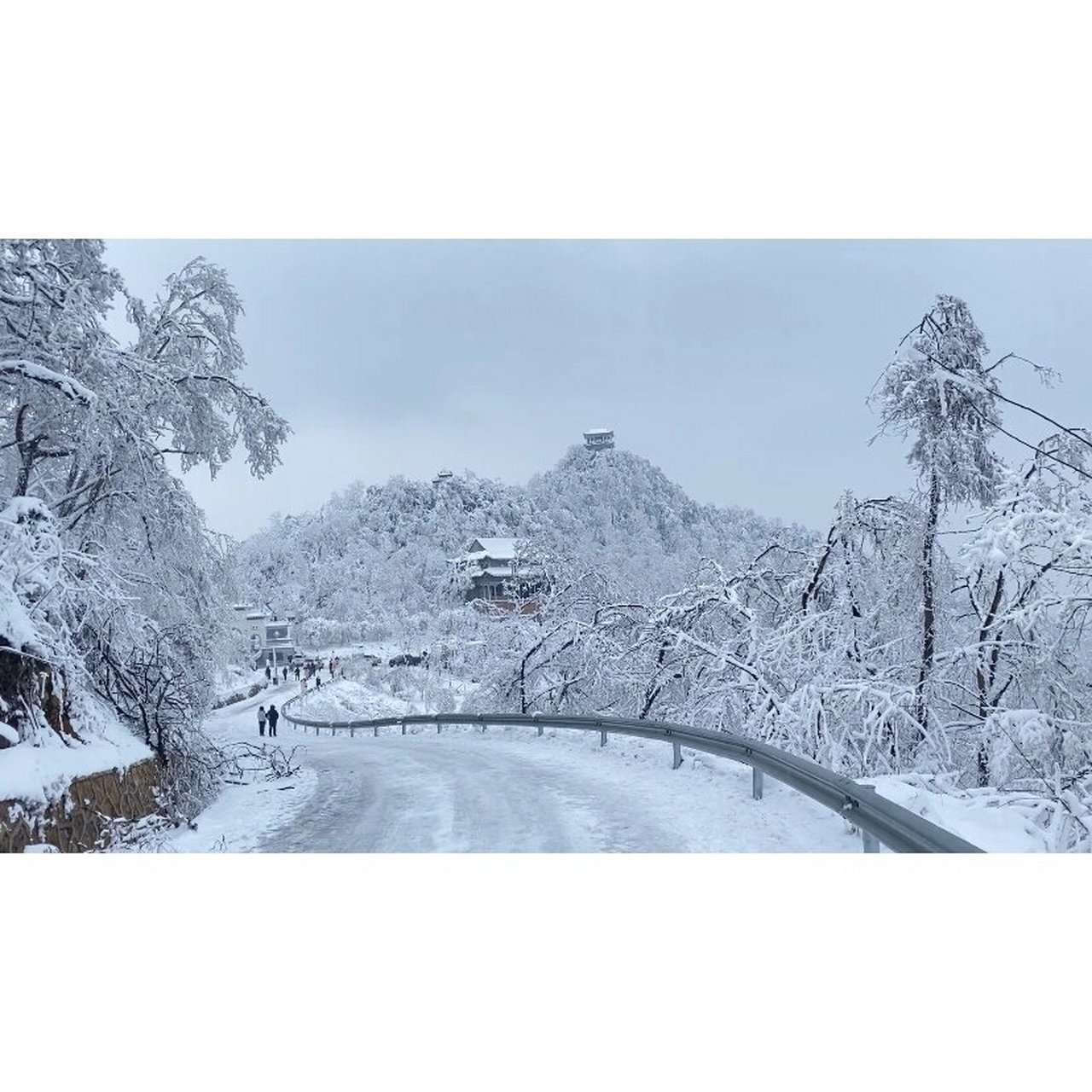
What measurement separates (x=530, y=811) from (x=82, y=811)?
3.44m

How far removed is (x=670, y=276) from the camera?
26.6 feet

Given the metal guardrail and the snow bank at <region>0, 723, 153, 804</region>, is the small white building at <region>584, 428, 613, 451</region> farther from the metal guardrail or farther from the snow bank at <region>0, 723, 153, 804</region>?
the snow bank at <region>0, 723, 153, 804</region>

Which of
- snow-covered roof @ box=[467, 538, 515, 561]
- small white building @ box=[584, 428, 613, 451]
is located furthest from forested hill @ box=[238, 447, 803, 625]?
snow-covered roof @ box=[467, 538, 515, 561]

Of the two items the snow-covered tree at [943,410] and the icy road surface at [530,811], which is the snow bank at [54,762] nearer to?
the icy road surface at [530,811]

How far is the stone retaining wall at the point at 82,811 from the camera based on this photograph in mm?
5137

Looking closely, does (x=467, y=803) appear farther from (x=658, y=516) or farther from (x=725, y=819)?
(x=658, y=516)

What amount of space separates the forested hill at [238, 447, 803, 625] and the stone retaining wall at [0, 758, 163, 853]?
16.0ft

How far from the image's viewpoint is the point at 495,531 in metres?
15.1

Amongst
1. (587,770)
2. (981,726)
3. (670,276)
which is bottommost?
(587,770)

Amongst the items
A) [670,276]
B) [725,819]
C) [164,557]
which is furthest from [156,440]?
[725,819]

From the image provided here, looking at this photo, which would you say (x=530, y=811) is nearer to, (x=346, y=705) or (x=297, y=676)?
(x=297, y=676)

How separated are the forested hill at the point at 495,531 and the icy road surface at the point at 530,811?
401cm

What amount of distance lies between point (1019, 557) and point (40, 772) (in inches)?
313

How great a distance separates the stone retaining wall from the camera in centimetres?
514
